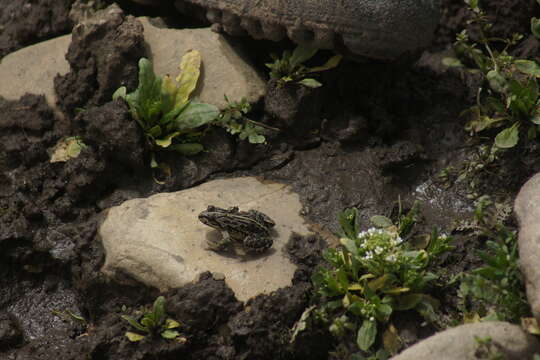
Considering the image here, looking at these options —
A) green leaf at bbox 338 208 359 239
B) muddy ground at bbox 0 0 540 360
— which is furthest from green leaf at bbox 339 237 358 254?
muddy ground at bbox 0 0 540 360

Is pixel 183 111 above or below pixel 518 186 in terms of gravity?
above

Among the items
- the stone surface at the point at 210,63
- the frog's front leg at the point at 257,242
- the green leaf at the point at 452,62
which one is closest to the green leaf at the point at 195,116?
the stone surface at the point at 210,63

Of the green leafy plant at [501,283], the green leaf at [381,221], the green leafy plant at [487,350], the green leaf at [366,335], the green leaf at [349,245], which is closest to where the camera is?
the green leafy plant at [487,350]

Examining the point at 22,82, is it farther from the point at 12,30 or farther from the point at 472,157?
the point at 472,157

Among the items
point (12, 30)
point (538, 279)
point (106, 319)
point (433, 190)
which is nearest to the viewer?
point (538, 279)

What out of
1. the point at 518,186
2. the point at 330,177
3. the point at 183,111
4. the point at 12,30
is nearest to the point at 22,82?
the point at 12,30

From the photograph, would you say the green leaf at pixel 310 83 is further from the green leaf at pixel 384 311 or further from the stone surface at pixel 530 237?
the green leaf at pixel 384 311
